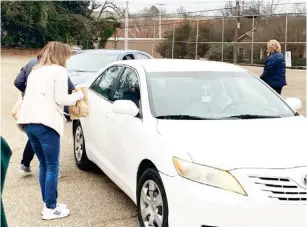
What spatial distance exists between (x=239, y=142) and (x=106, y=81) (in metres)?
2.39

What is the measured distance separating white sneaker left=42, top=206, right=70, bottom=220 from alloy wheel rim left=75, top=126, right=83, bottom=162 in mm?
1565

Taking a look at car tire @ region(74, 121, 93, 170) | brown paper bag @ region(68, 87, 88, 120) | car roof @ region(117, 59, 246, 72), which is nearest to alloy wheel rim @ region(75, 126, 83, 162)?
car tire @ region(74, 121, 93, 170)

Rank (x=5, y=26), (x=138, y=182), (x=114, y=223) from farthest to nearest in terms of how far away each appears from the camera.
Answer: (x=5, y=26)
(x=114, y=223)
(x=138, y=182)

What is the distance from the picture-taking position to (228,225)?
3.03 meters

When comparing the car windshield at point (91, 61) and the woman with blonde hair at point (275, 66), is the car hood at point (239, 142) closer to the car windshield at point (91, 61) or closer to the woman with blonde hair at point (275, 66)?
the woman with blonde hair at point (275, 66)

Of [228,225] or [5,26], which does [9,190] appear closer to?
[228,225]

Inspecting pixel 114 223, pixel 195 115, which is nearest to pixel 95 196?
pixel 114 223

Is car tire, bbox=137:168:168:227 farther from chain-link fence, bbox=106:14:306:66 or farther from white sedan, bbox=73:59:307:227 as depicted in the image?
chain-link fence, bbox=106:14:306:66

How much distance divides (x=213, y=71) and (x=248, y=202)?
6.52ft

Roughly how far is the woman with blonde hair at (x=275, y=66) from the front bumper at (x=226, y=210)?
203 inches

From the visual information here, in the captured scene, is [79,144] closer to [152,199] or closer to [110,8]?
[152,199]

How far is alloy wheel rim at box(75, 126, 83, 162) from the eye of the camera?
582 centimetres

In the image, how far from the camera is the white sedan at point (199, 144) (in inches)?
119

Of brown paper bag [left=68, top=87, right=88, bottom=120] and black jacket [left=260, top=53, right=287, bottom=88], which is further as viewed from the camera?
black jacket [left=260, top=53, right=287, bottom=88]
